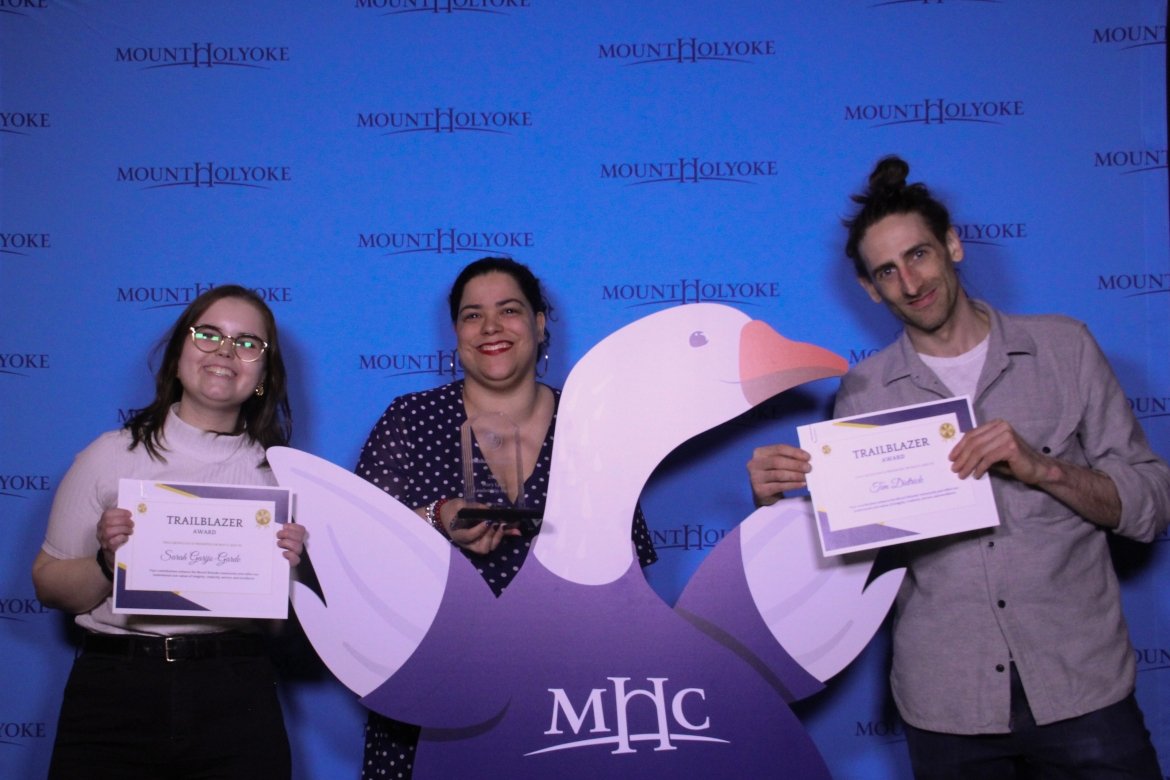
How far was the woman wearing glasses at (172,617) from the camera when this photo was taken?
4.72 ft

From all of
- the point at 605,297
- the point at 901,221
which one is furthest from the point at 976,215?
the point at 605,297

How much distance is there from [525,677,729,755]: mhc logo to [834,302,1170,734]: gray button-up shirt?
39 centimetres

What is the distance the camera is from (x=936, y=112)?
6.71 ft

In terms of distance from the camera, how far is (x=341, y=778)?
1.93 meters

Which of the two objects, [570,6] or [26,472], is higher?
[570,6]

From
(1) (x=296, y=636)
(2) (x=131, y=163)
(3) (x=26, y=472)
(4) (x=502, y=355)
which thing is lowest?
(1) (x=296, y=636)

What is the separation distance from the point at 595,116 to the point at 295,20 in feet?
2.38

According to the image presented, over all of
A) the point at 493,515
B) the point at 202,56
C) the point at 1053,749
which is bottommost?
the point at 1053,749

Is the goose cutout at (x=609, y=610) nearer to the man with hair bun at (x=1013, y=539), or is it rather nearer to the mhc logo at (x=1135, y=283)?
the man with hair bun at (x=1013, y=539)

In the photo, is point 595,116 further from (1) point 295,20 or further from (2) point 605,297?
(1) point 295,20

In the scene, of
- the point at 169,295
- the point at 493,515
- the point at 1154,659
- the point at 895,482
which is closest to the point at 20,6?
the point at 169,295

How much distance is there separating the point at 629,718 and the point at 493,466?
0.47 m

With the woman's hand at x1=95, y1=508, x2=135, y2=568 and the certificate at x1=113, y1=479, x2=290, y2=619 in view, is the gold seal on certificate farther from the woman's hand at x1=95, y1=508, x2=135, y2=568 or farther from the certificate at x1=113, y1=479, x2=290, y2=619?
the woman's hand at x1=95, y1=508, x2=135, y2=568

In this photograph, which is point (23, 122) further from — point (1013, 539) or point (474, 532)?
point (1013, 539)
